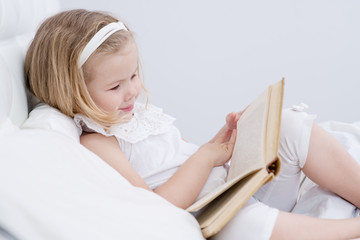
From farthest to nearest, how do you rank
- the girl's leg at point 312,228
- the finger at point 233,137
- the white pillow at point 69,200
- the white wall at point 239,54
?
the white wall at point 239,54 → the finger at point 233,137 → the girl's leg at point 312,228 → the white pillow at point 69,200

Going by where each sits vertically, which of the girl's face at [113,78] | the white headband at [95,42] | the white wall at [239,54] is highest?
the white headband at [95,42]

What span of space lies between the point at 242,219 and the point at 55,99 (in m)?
0.43

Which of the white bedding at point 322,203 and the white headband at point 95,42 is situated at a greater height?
the white headband at point 95,42

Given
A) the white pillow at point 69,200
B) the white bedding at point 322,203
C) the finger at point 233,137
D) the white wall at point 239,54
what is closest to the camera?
the white pillow at point 69,200

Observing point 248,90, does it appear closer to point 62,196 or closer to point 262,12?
point 262,12

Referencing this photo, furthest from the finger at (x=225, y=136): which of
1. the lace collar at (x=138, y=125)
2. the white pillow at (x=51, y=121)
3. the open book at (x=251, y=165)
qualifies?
the white pillow at (x=51, y=121)

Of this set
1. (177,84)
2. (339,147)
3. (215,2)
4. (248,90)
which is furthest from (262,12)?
(339,147)

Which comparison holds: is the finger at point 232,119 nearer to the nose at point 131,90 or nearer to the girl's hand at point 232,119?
the girl's hand at point 232,119

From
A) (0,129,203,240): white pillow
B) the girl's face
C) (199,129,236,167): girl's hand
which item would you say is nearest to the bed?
(0,129,203,240): white pillow

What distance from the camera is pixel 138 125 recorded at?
988 mm

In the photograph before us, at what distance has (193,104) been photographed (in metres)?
1.99

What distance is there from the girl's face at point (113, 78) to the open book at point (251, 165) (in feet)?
0.87

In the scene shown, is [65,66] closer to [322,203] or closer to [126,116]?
[126,116]

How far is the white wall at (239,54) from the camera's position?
1.91 m
